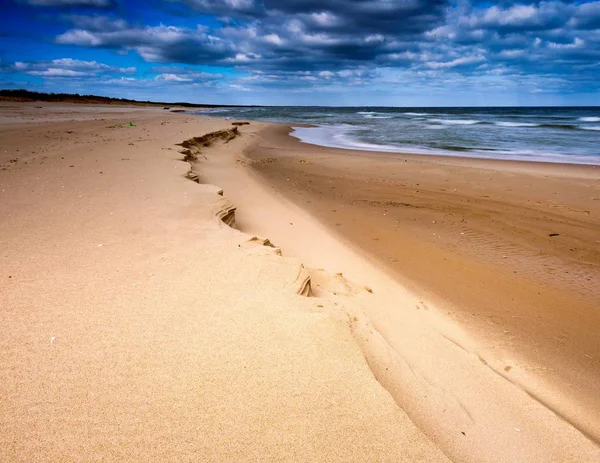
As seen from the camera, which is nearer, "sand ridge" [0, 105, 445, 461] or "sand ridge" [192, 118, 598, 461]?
"sand ridge" [0, 105, 445, 461]

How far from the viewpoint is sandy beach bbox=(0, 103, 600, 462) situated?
148 centimetres

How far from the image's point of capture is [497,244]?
5262 millimetres

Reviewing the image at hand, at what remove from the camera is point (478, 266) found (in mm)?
4648

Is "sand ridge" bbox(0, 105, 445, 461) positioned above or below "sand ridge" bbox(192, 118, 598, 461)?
above

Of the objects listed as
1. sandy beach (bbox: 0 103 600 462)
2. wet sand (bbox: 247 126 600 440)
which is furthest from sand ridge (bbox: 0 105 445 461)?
wet sand (bbox: 247 126 600 440)

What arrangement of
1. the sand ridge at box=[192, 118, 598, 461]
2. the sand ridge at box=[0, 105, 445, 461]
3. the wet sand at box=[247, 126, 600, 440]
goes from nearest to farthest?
the sand ridge at box=[0, 105, 445, 461]
the sand ridge at box=[192, 118, 598, 461]
the wet sand at box=[247, 126, 600, 440]

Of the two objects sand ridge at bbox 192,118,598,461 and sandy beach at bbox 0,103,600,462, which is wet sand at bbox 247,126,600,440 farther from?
sand ridge at bbox 192,118,598,461

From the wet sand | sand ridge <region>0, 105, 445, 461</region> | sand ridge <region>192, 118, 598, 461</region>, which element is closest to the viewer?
sand ridge <region>0, 105, 445, 461</region>

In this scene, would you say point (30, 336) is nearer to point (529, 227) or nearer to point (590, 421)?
point (590, 421)

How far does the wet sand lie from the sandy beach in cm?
3

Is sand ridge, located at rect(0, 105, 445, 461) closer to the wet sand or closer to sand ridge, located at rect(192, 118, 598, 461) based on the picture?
sand ridge, located at rect(192, 118, 598, 461)

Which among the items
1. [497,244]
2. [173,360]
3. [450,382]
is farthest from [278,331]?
[497,244]

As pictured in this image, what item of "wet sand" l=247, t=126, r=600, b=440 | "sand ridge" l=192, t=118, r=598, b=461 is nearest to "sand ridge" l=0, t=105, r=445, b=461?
"sand ridge" l=192, t=118, r=598, b=461

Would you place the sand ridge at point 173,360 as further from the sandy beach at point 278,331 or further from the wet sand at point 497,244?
the wet sand at point 497,244
